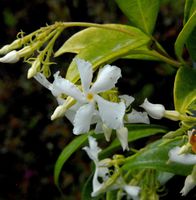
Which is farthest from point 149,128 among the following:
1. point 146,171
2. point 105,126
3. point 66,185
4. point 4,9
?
point 4,9

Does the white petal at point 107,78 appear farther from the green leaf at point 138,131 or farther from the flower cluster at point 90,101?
the green leaf at point 138,131

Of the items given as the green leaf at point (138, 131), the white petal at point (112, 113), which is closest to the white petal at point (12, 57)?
the white petal at point (112, 113)

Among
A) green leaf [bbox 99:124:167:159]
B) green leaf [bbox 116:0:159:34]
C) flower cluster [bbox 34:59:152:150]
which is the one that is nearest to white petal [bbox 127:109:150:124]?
flower cluster [bbox 34:59:152:150]

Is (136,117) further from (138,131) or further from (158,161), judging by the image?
(138,131)

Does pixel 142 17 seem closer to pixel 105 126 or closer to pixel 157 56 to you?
pixel 157 56

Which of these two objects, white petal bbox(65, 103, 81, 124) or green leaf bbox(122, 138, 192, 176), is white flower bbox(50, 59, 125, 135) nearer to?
white petal bbox(65, 103, 81, 124)
